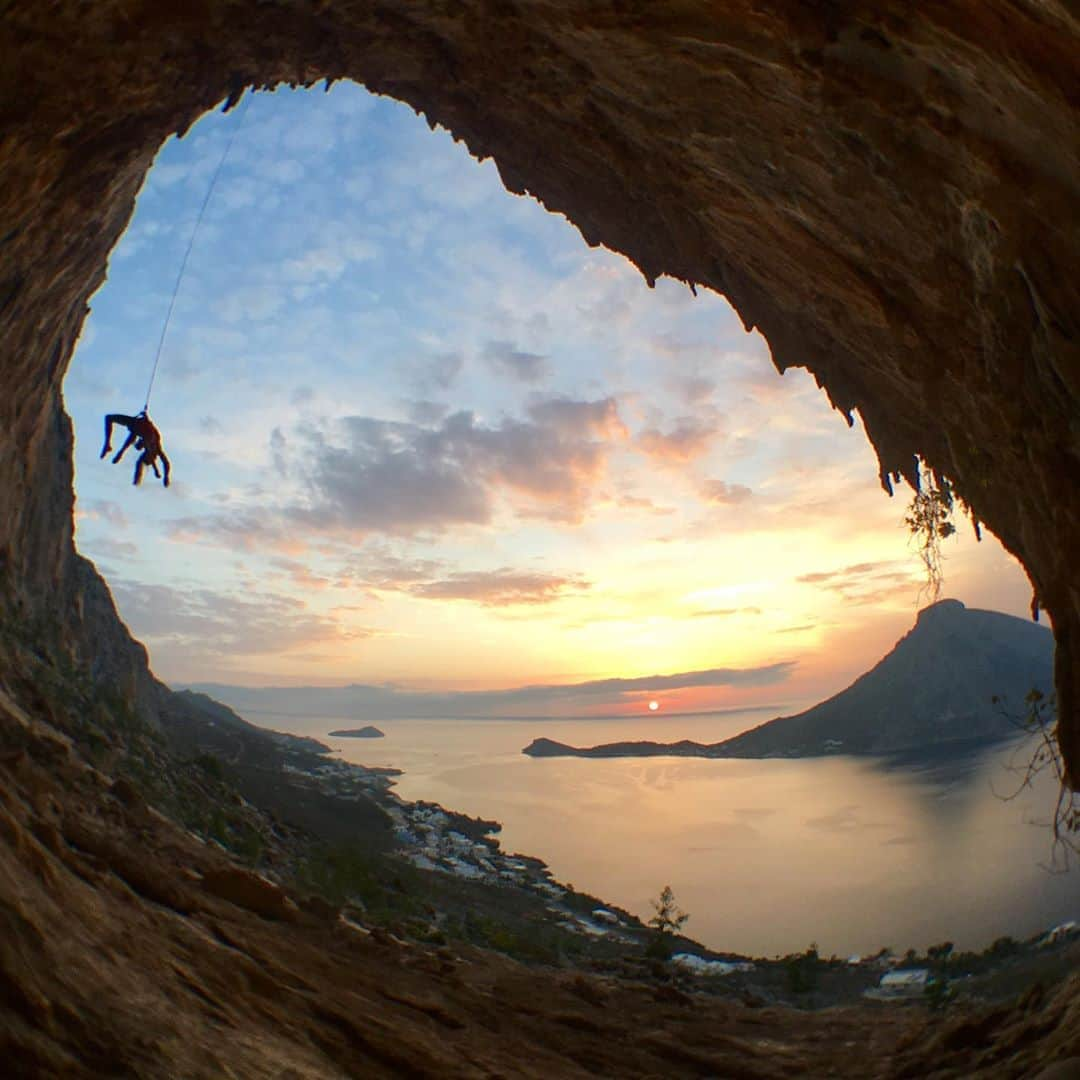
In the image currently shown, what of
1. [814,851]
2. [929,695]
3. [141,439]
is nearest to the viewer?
[141,439]

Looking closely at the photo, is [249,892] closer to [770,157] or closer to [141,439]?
[141,439]

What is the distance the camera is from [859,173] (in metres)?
7.94

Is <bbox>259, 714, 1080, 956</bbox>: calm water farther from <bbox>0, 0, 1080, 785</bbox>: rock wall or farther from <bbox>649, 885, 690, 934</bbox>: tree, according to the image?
<bbox>0, 0, 1080, 785</bbox>: rock wall

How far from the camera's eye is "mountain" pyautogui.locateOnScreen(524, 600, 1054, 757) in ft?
502

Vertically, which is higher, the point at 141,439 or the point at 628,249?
the point at 628,249

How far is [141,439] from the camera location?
14.6 metres

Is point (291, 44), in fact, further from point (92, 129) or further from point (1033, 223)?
point (1033, 223)

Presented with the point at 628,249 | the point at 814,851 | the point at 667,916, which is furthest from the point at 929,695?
the point at 628,249

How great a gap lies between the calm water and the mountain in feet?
141

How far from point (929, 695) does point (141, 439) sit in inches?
7270

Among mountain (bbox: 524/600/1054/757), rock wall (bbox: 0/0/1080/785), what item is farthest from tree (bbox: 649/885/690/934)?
mountain (bbox: 524/600/1054/757)

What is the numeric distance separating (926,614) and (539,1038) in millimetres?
214669

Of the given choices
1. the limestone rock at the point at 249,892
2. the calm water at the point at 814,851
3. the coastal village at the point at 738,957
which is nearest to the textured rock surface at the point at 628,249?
the limestone rock at the point at 249,892

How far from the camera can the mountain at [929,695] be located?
153000 millimetres
